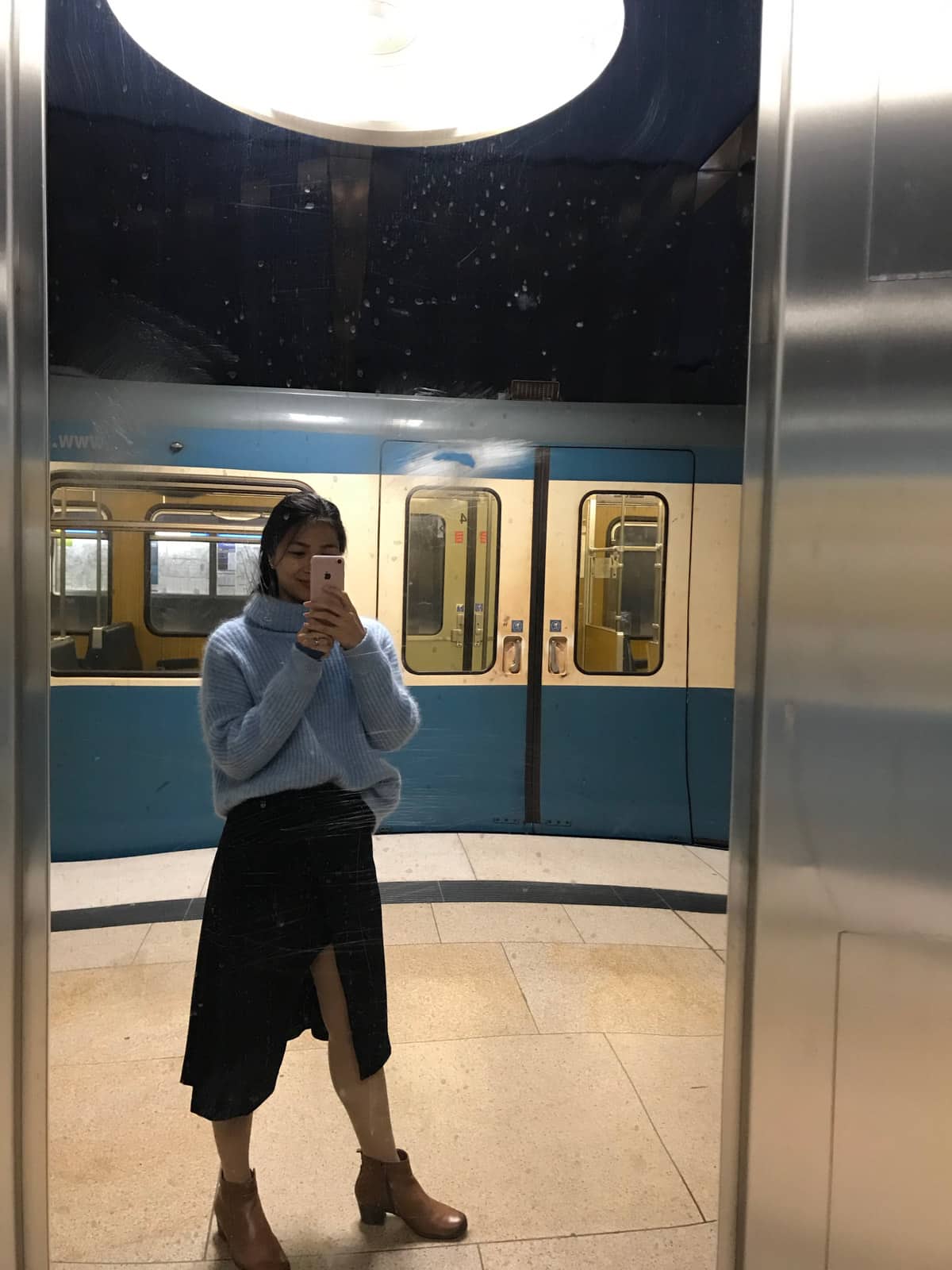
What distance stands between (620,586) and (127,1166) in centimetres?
164

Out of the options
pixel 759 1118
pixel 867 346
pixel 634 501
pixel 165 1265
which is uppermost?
pixel 867 346

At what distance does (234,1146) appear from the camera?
4.45ft

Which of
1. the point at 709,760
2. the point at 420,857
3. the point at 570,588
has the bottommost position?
the point at 420,857

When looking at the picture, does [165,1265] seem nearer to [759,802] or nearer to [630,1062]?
[630,1062]

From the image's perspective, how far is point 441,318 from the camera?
1458 mm

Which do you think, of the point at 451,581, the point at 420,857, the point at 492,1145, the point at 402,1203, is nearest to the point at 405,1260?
the point at 402,1203

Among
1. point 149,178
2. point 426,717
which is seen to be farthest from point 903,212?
point 149,178

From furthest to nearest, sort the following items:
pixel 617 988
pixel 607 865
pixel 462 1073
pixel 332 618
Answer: pixel 607 865 < pixel 617 988 < pixel 462 1073 < pixel 332 618

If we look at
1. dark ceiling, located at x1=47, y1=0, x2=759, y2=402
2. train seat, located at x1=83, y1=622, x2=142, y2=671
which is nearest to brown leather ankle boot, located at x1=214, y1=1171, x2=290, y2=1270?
train seat, located at x1=83, y1=622, x2=142, y2=671

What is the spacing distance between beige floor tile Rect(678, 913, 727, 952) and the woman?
30.7 inches

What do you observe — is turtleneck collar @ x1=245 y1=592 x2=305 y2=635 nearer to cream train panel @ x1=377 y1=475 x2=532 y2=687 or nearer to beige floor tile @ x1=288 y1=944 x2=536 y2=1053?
cream train panel @ x1=377 y1=475 x2=532 y2=687

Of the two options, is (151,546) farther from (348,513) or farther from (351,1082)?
(351,1082)

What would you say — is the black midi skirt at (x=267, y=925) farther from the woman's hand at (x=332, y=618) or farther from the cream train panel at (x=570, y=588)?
the cream train panel at (x=570, y=588)

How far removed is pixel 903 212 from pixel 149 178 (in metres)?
1.25
